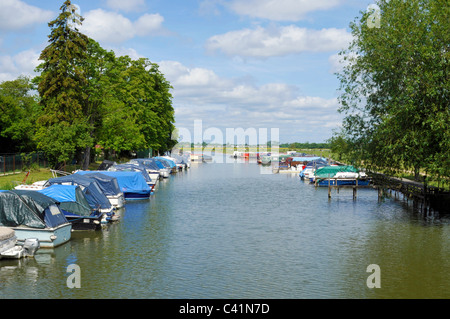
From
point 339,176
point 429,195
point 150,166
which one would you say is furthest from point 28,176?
point 429,195

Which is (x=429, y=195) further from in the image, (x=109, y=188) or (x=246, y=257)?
(x=109, y=188)

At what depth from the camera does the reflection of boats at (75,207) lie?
1266 inches

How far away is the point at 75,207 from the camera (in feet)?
107

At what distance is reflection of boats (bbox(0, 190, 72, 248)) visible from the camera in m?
26.9

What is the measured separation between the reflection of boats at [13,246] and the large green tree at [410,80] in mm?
26070

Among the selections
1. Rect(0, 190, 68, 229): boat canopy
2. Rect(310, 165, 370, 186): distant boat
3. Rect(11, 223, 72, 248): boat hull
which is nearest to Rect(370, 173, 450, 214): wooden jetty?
Rect(310, 165, 370, 186): distant boat

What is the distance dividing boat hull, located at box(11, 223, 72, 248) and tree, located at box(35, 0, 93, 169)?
33.3 m

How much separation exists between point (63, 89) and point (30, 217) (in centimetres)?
3866

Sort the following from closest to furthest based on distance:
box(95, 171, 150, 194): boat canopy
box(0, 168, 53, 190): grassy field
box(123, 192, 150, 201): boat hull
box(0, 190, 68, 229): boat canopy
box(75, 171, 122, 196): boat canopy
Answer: box(0, 190, 68, 229): boat canopy, box(75, 171, 122, 196): boat canopy, box(95, 171, 150, 194): boat canopy, box(123, 192, 150, 201): boat hull, box(0, 168, 53, 190): grassy field

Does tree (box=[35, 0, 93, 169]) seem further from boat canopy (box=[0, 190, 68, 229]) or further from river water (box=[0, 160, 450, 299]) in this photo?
boat canopy (box=[0, 190, 68, 229])

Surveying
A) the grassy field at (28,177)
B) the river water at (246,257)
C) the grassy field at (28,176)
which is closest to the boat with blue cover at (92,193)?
the river water at (246,257)

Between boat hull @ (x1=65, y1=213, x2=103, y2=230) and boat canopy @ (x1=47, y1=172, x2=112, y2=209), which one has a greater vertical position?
boat canopy @ (x1=47, y1=172, x2=112, y2=209)
